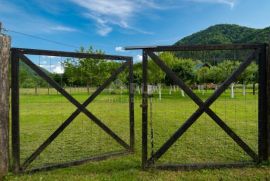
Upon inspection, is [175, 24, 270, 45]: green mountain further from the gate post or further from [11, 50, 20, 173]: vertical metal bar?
[11, 50, 20, 173]: vertical metal bar

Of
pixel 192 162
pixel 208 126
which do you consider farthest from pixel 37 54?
pixel 208 126

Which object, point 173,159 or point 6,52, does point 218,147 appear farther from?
point 6,52

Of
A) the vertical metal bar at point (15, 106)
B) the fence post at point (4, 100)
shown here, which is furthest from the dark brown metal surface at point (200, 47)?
the fence post at point (4, 100)

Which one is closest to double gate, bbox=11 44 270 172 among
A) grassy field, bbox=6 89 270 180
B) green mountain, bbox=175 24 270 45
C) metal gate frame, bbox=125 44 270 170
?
metal gate frame, bbox=125 44 270 170

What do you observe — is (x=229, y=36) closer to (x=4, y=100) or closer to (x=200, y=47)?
(x=200, y=47)

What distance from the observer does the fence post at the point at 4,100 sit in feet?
17.1

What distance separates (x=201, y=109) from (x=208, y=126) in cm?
540

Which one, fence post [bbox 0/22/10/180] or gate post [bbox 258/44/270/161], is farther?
gate post [bbox 258/44/270/161]

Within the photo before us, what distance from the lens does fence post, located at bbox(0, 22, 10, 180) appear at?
5.21m

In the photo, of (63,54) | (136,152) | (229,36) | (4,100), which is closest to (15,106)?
(4,100)

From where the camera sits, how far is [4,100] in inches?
207

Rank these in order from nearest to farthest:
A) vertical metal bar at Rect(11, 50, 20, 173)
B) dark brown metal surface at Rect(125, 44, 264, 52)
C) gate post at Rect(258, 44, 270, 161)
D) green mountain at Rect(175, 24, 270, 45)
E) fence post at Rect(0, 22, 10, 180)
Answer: fence post at Rect(0, 22, 10, 180) < vertical metal bar at Rect(11, 50, 20, 173) < dark brown metal surface at Rect(125, 44, 264, 52) < gate post at Rect(258, 44, 270, 161) < green mountain at Rect(175, 24, 270, 45)

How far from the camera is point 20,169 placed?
5.56 meters

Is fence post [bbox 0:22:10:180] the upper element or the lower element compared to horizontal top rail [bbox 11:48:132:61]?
lower
